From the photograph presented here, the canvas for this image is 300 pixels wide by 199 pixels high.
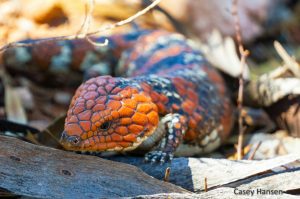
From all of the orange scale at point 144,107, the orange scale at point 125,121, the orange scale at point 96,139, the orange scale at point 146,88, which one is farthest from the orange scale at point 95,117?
the orange scale at point 146,88

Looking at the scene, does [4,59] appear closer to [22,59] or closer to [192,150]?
[22,59]

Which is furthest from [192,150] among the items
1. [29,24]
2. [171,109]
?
[29,24]

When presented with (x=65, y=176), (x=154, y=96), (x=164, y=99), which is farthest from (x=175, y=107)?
(x=65, y=176)

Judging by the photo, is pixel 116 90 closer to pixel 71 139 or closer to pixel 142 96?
pixel 142 96

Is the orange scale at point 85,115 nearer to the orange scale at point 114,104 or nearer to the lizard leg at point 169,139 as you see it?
the orange scale at point 114,104

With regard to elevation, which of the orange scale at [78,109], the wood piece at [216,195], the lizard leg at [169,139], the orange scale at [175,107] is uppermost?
the orange scale at [78,109]


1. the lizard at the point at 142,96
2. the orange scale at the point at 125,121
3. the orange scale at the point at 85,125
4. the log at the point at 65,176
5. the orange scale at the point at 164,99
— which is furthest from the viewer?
the orange scale at the point at 164,99

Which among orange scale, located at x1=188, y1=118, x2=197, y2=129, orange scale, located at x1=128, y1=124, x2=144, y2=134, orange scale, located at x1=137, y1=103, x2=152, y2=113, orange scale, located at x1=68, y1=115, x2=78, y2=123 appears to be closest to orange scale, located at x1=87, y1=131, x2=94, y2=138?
orange scale, located at x1=68, y1=115, x2=78, y2=123

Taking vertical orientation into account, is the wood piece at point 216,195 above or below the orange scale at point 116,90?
below
